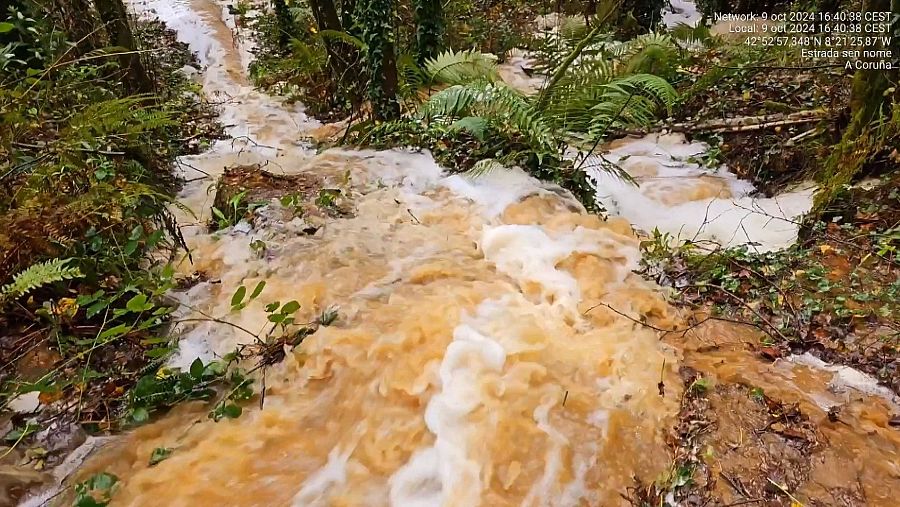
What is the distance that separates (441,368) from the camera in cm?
298

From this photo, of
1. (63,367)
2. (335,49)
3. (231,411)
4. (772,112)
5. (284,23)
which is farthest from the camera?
(284,23)

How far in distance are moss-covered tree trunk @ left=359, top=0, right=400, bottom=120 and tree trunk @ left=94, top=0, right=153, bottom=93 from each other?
2.71 meters

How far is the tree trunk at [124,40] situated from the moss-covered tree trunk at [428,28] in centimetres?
375

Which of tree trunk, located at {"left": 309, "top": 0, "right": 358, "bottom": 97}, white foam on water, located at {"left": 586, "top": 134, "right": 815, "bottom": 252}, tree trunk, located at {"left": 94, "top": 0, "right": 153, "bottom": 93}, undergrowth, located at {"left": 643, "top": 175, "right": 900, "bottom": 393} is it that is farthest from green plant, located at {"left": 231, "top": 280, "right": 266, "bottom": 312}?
tree trunk, located at {"left": 309, "top": 0, "right": 358, "bottom": 97}

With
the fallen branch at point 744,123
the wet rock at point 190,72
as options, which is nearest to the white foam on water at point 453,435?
the fallen branch at point 744,123

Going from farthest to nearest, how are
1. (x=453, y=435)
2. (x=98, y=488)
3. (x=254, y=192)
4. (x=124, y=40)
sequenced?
(x=124, y=40) < (x=254, y=192) < (x=453, y=435) < (x=98, y=488)

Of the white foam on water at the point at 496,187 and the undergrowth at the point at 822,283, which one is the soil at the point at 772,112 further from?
the white foam on water at the point at 496,187

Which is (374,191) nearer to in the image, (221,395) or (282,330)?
(282,330)

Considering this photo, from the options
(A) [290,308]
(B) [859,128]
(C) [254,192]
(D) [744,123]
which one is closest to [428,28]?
(C) [254,192]

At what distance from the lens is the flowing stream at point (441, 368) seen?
246 centimetres

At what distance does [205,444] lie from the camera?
2.63 m

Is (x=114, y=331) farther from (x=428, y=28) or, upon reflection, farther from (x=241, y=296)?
(x=428, y=28)

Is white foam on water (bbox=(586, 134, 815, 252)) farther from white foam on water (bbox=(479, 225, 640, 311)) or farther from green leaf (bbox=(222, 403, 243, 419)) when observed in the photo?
green leaf (bbox=(222, 403, 243, 419))

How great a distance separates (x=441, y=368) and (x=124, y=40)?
6.38 metres
